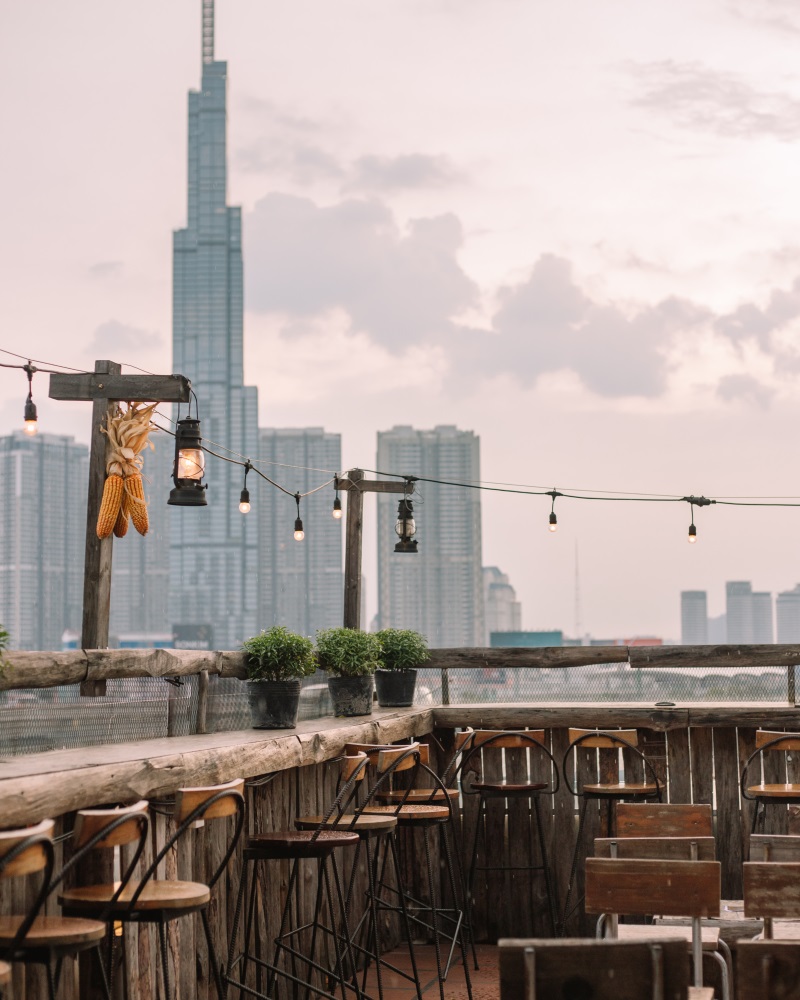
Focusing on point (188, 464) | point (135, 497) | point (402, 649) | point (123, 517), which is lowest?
point (402, 649)

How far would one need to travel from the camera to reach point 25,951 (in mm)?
3146

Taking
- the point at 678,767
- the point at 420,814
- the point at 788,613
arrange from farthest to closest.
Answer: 1. the point at 788,613
2. the point at 678,767
3. the point at 420,814

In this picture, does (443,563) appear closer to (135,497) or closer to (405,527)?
(405,527)

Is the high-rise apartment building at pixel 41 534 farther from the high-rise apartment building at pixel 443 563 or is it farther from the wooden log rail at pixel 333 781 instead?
the wooden log rail at pixel 333 781

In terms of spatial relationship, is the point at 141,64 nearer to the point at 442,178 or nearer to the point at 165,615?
the point at 165,615

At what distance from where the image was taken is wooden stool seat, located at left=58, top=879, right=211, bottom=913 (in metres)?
3.55

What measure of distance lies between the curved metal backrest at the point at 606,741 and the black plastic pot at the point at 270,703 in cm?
171

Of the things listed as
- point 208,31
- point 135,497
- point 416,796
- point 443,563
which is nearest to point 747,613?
point 443,563

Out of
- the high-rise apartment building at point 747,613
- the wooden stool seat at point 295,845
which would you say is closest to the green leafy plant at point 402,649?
the wooden stool seat at point 295,845

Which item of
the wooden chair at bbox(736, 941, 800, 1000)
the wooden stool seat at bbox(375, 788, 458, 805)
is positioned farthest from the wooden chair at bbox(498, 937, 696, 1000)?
the wooden stool seat at bbox(375, 788, 458, 805)

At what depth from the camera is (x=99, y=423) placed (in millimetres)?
7320

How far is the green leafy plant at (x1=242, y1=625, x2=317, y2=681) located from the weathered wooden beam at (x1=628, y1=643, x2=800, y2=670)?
2.38 metres

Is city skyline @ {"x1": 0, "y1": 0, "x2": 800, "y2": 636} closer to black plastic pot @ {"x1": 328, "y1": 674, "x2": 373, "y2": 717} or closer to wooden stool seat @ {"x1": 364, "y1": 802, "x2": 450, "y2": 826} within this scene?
black plastic pot @ {"x1": 328, "y1": 674, "x2": 373, "y2": 717}

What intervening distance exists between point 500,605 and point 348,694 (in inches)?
4253
